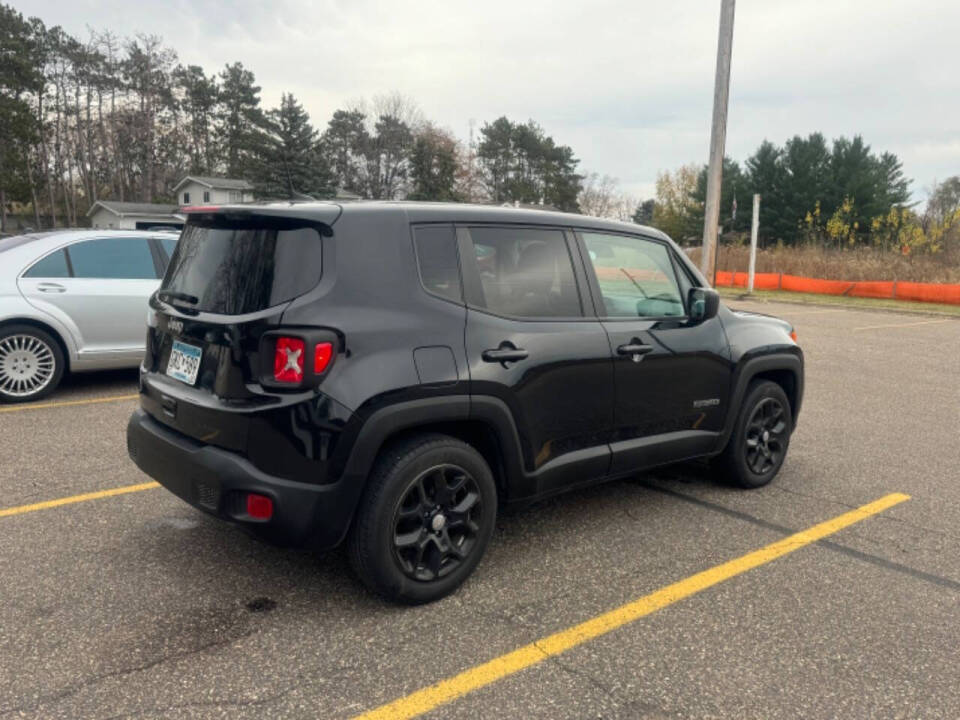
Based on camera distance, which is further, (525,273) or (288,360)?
(525,273)

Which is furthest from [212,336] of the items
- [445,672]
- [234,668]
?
[445,672]

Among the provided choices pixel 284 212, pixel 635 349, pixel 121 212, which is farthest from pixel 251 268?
pixel 121 212

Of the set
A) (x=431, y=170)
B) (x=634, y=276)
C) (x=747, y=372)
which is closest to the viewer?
(x=634, y=276)

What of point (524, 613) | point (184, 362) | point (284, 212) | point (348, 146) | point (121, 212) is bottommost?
point (524, 613)

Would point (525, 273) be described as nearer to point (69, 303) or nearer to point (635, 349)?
point (635, 349)

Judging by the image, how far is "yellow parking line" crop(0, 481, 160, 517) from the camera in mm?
4027

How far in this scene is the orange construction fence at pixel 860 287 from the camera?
23.1 meters

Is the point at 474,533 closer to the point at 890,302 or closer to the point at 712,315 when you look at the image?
the point at 712,315

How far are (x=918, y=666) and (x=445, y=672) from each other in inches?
70.6

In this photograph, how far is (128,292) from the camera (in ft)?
22.9

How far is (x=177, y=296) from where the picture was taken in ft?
11.0

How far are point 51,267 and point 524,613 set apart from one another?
5.85 meters

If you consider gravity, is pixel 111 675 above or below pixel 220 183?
below

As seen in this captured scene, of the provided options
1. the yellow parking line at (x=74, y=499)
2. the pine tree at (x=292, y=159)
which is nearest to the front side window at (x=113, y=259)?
the yellow parking line at (x=74, y=499)
